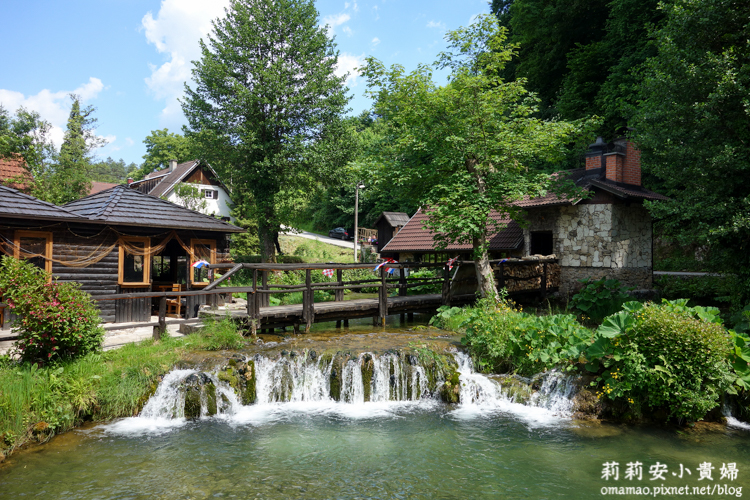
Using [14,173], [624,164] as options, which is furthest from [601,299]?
[14,173]

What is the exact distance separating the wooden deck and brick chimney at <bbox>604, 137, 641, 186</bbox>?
6368 mm

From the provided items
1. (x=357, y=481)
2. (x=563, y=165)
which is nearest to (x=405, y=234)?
(x=563, y=165)

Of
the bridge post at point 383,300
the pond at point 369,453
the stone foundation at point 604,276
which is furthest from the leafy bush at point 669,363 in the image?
the stone foundation at point 604,276

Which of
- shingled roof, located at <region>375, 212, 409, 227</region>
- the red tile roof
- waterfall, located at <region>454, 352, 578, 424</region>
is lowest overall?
waterfall, located at <region>454, 352, 578, 424</region>

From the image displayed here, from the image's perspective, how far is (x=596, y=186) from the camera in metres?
15.0

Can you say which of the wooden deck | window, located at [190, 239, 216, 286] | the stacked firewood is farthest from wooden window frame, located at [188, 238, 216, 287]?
the stacked firewood

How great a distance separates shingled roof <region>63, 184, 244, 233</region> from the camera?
13070 mm

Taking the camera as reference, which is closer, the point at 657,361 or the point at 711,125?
the point at 657,361

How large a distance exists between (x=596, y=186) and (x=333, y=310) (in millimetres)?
9552

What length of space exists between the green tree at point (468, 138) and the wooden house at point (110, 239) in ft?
22.6

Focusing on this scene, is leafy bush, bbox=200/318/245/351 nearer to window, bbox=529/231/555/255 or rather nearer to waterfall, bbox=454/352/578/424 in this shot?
waterfall, bbox=454/352/578/424

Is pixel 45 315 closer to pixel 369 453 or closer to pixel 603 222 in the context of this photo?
pixel 369 453

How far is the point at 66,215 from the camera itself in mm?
11977

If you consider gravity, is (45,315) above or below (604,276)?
below
